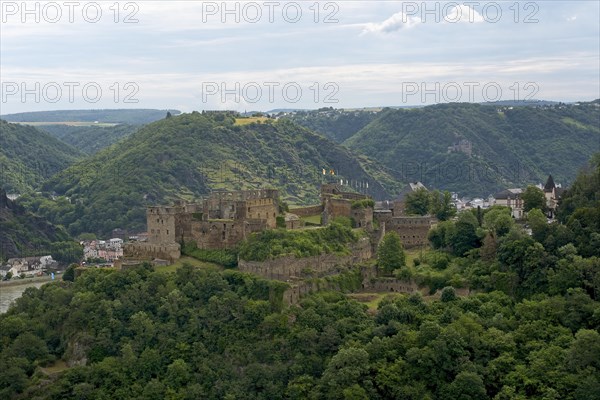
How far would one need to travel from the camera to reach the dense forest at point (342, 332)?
148 feet

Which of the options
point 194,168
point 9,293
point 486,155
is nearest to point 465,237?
point 9,293

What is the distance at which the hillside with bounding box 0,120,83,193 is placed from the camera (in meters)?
168

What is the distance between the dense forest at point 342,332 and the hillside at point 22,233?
180 feet

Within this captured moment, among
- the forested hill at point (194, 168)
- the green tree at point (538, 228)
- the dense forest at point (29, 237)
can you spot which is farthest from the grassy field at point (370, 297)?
the forested hill at point (194, 168)

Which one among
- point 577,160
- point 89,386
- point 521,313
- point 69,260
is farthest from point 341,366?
point 577,160

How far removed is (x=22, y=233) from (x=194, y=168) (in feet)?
113

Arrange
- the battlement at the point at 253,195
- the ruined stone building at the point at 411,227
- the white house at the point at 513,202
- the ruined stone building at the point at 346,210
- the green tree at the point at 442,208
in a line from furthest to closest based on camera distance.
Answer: the white house at the point at 513,202 → the green tree at the point at 442,208 → the ruined stone building at the point at 411,227 → the ruined stone building at the point at 346,210 → the battlement at the point at 253,195

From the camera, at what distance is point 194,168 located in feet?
476

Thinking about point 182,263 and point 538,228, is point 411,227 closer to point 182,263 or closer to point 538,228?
point 538,228

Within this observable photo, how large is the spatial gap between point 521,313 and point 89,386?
22.6 m

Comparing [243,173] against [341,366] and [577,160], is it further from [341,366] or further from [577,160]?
[341,366]

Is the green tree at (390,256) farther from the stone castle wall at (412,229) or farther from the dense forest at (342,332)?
the stone castle wall at (412,229)

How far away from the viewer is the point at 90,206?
5364 inches

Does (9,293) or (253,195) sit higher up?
(253,195)
